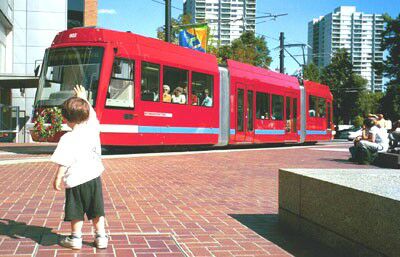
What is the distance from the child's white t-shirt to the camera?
405 centimetres

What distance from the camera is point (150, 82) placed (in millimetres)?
14602

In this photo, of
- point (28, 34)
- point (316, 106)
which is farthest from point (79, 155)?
point (28, 34)

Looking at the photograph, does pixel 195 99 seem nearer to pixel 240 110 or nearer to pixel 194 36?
pixel 240 110

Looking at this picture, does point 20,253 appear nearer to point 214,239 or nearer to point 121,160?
point 214,239

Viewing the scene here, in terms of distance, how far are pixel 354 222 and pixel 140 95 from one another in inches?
431

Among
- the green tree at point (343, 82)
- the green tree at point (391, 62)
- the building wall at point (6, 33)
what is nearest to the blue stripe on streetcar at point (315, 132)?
the building wall at point (6, 33)

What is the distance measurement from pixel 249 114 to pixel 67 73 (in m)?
7.99

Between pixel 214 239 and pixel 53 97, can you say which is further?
pixel 53 97

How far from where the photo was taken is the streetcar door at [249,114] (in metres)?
19.5

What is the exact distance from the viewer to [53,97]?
13.8 m

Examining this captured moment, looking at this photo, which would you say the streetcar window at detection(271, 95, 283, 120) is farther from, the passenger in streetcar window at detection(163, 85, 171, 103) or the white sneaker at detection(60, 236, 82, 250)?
the white sneaker at detection(60, 236, 82, 250)

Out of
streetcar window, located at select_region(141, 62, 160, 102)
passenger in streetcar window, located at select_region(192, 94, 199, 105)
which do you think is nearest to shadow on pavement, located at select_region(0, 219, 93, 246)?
streetcar window, located at select_region(141, 62, 160, 102)

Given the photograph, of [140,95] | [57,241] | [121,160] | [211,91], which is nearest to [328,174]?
[57,241]

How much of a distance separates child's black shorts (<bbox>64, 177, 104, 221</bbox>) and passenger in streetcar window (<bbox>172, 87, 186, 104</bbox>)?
1148 centimetres
